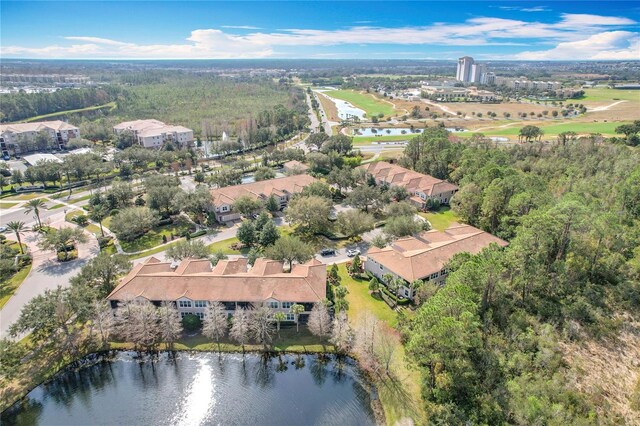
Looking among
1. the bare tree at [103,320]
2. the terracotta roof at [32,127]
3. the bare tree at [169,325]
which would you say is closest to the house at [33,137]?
the terracotta roof at [32,127]

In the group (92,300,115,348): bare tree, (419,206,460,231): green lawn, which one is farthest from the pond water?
(419,206,460,231): green lawn

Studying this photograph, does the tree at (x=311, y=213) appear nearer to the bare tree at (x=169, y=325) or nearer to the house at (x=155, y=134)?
the bare tree at (x=169, y=325)

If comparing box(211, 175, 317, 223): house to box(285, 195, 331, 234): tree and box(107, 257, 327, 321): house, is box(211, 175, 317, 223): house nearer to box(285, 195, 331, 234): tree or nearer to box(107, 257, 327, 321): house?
box(285, 195, 331, 234): tree

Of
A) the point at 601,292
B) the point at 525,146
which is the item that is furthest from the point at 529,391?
the point at 525,146

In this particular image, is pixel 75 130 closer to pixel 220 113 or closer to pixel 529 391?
pixel 220 113

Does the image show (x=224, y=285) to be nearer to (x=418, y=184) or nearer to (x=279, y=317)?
(x=279, y=317)

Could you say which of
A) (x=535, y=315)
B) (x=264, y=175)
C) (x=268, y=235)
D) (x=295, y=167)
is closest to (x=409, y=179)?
(x=295, y=167)
